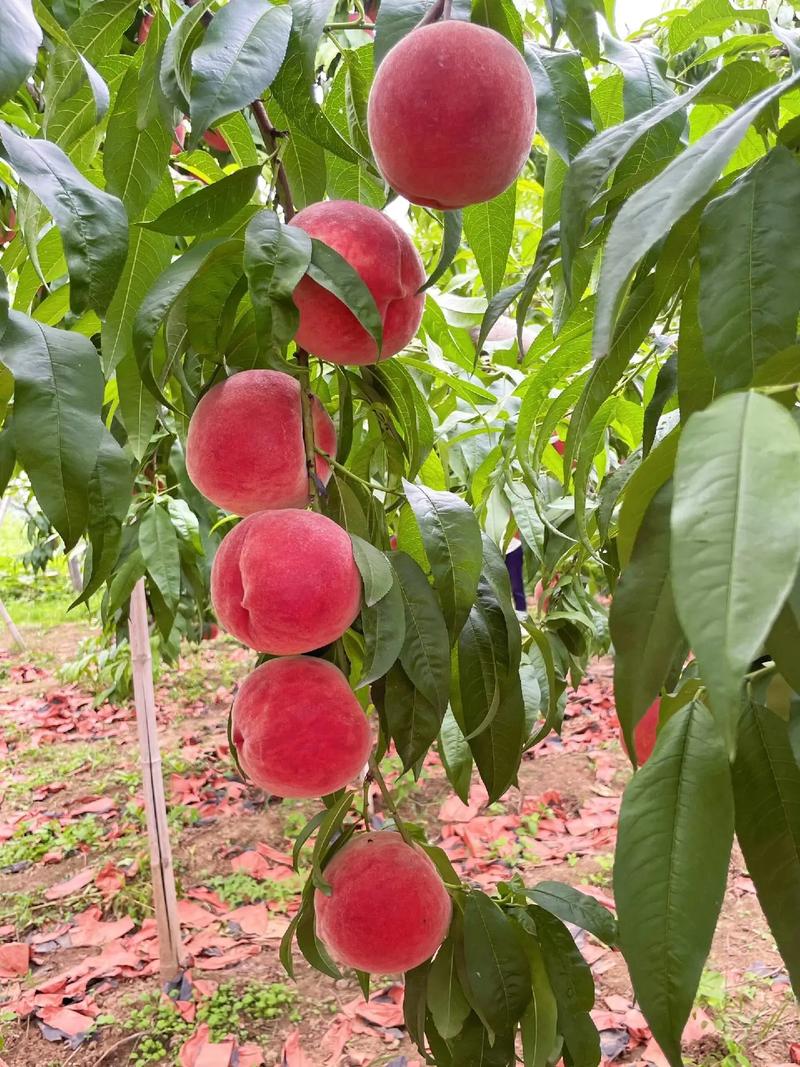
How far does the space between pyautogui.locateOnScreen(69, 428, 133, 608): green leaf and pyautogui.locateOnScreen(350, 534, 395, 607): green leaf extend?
0.16 meters

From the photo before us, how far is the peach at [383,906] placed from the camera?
0.73 metres

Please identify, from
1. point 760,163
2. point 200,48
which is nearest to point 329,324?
point 200,48

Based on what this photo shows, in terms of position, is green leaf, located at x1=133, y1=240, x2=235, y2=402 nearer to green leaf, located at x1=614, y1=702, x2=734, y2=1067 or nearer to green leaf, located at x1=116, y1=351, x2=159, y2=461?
green leaf, located at x1=116, y1=351, x2=159, y2=461

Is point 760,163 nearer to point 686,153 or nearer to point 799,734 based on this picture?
point 686,153

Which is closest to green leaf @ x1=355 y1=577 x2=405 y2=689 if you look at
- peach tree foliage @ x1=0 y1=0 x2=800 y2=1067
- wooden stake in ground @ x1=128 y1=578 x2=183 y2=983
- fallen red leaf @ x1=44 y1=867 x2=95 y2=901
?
peach tree foliage @ x1=0 y1=0 x2=800 y2=1067

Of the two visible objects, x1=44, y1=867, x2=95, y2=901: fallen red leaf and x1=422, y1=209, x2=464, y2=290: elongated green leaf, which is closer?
x1=422, y1=209, x2=464, y2=290: elongated green leaf

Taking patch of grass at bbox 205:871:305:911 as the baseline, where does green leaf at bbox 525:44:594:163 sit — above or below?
above

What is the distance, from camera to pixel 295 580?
0.60 meters

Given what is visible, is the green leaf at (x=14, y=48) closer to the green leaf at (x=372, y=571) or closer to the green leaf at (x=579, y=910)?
the green leaf at (x=372, y=571)

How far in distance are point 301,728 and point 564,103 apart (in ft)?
1.58

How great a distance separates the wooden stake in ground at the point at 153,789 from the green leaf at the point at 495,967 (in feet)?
3.63

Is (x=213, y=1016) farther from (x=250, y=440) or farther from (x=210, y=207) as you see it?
(x=210, y=207)

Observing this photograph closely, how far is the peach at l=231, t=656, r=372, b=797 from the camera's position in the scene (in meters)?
0.66

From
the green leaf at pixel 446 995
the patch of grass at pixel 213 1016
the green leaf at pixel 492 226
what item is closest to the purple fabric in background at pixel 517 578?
the patch of grass at pixel 213 1016
